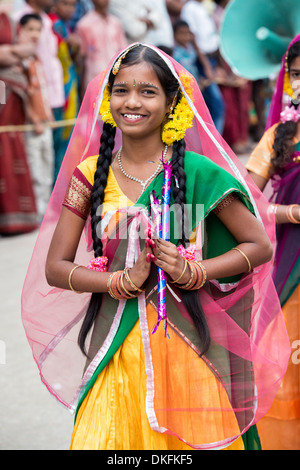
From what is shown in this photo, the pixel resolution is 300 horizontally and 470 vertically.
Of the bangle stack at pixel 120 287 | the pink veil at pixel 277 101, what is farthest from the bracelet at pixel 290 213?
the bangle stack at pixel 120 287

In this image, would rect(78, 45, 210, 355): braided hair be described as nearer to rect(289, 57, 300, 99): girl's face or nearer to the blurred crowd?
rect(289, 57, 300, 99): girl's face

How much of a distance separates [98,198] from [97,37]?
677 centimetres

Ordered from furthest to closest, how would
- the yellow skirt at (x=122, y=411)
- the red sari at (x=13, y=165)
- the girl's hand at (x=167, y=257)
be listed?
the red sari at (x=13, y=165)
the yellow skirt at (x=122, y=411)
the girl's hand at (x=167, y=257)

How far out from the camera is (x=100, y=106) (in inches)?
97.5

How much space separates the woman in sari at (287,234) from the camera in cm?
316

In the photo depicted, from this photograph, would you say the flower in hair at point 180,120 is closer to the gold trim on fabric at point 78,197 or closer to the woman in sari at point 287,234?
the gold trim on fabric at point 78,197

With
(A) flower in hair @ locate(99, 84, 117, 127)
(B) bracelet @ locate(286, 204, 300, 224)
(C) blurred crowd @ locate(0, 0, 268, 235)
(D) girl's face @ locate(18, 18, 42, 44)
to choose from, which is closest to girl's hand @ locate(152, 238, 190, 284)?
(A) flower in hair @ locate(99, 84, 117, 127)

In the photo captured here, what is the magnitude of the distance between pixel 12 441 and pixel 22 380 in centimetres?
74

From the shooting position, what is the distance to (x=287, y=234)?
3.19m

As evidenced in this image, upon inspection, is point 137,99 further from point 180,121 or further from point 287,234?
point 287,234

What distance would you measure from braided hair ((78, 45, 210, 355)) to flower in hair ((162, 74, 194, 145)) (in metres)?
0.02

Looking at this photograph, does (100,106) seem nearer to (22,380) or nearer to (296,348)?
(296,348)

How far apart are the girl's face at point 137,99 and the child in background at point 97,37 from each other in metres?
6.50

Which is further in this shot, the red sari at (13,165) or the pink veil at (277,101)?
the red sari at (13,165)
